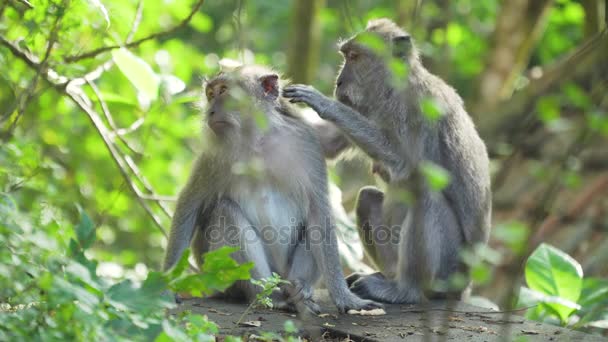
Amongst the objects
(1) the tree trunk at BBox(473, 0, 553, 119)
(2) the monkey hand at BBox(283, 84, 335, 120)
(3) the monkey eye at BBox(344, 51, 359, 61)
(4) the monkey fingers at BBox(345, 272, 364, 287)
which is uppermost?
(1) the tree trunk at BBox(473, 0, 553, 119)

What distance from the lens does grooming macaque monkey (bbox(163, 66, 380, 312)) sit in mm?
5352

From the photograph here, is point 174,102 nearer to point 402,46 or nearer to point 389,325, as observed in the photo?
point 402,46

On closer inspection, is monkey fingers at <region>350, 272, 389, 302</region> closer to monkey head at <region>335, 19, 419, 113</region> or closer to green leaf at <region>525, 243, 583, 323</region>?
green leaf at <region>525, 243, 583, 323</region>

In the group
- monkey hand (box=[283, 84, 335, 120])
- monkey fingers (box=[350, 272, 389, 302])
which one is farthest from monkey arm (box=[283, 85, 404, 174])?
monkey fingers (box=[350, 272, 389, 302])

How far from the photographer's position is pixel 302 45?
32.2ft

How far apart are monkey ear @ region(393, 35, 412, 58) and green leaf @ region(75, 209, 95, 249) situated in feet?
9.79

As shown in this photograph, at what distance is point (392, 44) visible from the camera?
232 inches

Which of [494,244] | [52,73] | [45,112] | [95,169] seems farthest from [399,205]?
[95,169]

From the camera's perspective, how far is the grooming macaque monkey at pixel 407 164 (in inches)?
228

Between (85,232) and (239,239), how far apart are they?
179 centimetres

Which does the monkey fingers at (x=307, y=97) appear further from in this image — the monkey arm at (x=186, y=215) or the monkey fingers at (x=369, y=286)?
the monkey fingers at (x=369, y=286)

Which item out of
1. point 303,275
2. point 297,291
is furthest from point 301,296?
point 303,275

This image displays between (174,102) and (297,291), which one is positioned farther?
(174,102)

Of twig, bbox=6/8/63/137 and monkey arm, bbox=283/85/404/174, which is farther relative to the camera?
monkey arm, bbox=283/85/404/174
